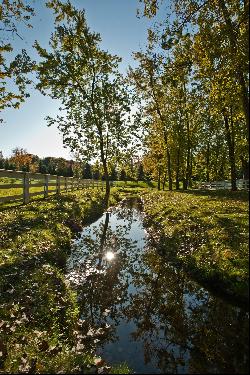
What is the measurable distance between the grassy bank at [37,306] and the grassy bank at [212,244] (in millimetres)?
3383

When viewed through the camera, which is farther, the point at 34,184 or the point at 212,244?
the point at 34,184

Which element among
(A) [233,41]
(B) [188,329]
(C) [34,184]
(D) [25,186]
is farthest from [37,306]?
(C) [34,184]

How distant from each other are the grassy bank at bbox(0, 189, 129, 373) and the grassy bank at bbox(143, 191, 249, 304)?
3.38 metres

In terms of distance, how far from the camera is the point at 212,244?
10.8m

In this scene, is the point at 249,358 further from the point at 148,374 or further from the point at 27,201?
the point at 27,201

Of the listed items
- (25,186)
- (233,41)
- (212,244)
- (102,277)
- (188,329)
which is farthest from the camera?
(25,186)

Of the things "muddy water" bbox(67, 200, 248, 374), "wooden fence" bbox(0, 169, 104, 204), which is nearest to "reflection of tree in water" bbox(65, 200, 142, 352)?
"muddy water" bbox(67, 200, 248, 374)

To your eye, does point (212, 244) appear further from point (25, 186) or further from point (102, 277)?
point (25, 186)

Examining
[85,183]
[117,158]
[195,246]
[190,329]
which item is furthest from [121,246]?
[85,183]

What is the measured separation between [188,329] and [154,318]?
0.81 meters

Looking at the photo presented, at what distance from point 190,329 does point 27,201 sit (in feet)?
45.9

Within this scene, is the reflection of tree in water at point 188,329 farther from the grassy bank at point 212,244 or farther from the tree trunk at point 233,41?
the tree trunk at point 233,41

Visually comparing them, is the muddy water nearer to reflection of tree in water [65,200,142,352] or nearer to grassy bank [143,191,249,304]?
reflection of tree in water [65,200,142,352]

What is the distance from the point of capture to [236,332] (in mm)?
6273
